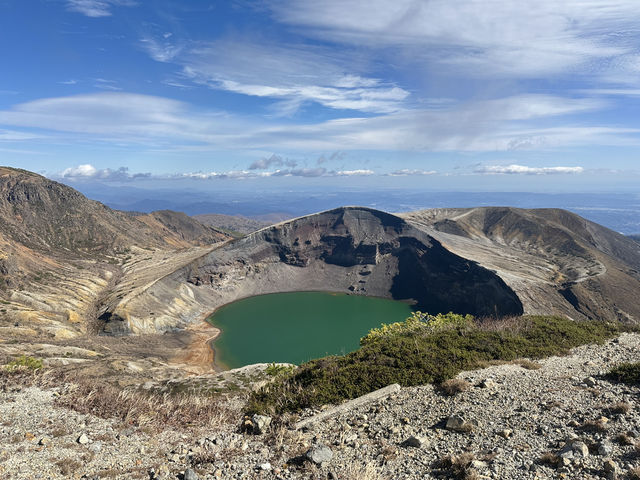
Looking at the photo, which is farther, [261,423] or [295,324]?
[295,324]

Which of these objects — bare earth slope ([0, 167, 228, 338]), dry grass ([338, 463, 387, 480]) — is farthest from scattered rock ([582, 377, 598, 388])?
bare earth slope ([0, 167, 228, 338])

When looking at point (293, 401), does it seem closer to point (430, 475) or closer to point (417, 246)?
point (430, 475)

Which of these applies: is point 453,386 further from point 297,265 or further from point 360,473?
point 297,265

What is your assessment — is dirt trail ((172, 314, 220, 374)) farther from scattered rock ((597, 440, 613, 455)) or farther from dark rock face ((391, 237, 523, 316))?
dark rock face ((391, 237, 523, 316))

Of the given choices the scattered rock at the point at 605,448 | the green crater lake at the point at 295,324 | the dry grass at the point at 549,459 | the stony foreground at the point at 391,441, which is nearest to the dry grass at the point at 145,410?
the stony foreground at the point at 391,441

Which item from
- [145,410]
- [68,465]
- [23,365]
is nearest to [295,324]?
[23,365]

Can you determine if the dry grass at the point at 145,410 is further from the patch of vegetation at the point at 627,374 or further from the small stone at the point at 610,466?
the patch of vegetation at the point at 627,374

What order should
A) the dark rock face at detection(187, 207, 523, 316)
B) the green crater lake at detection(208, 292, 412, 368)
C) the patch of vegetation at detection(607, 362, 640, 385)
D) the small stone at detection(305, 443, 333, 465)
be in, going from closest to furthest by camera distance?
the small stone at detection(305, 443, 333, 465) < the patch of vegetation at detection(607, 362, 640, 385) < the green crater lake at detection(208, 292, 412, 368) < the dark rock face at detection(187, 207, 523, 316)
